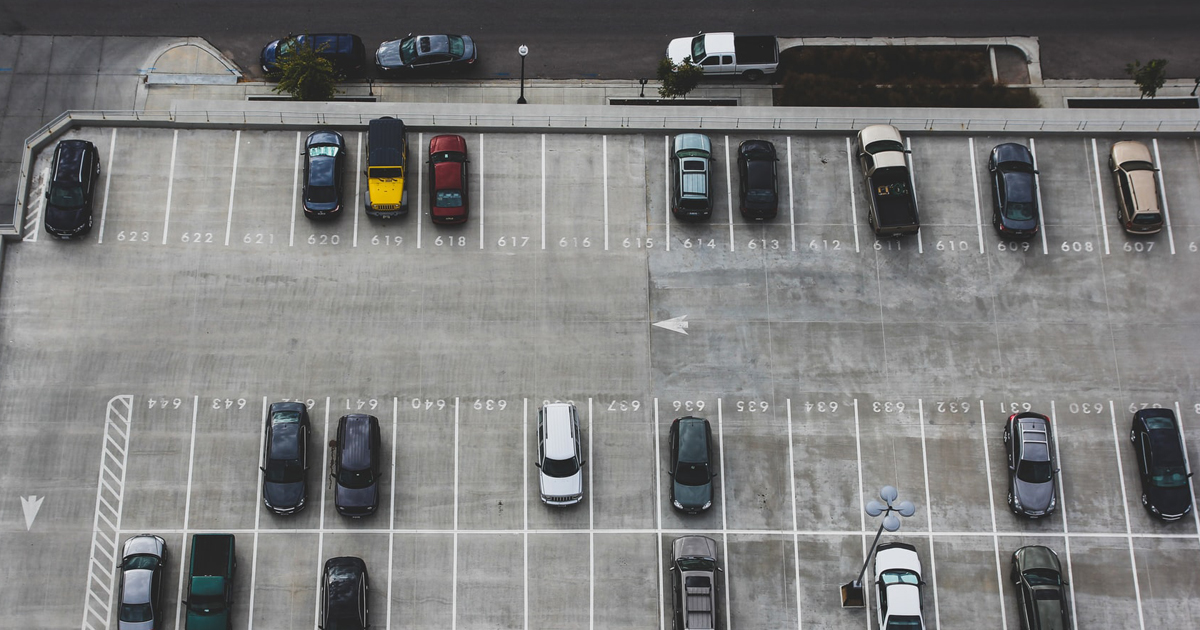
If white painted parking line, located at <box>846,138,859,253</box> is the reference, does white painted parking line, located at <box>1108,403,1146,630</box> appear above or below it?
below

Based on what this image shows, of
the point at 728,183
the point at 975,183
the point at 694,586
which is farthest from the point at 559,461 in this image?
the point at 975,183

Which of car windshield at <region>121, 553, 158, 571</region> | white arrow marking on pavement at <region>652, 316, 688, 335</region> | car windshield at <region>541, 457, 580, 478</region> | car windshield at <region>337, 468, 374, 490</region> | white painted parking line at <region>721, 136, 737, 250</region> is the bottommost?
car windshield at <region>121, 553, 158, 571</region>

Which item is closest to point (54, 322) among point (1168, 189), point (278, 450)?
point (278, 450)

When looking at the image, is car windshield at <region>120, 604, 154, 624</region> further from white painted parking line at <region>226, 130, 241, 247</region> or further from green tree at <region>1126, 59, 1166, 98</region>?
green tree at <region>1126, 59, 1166, 98</region>

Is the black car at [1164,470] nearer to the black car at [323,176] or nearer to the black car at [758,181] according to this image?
the black car at [758,181]

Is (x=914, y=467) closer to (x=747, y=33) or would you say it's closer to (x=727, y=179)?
(x=727, y=179)

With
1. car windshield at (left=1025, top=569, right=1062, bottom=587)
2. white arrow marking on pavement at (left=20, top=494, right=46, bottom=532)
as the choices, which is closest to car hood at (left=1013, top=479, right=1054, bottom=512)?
car windshield at (left=1025, top=569, right=1062, bottom=587)

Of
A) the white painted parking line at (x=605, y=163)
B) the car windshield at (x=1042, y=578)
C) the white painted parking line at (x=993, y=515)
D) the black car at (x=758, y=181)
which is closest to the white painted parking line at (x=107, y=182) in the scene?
the white painted parking line at (x=605, y=163)
